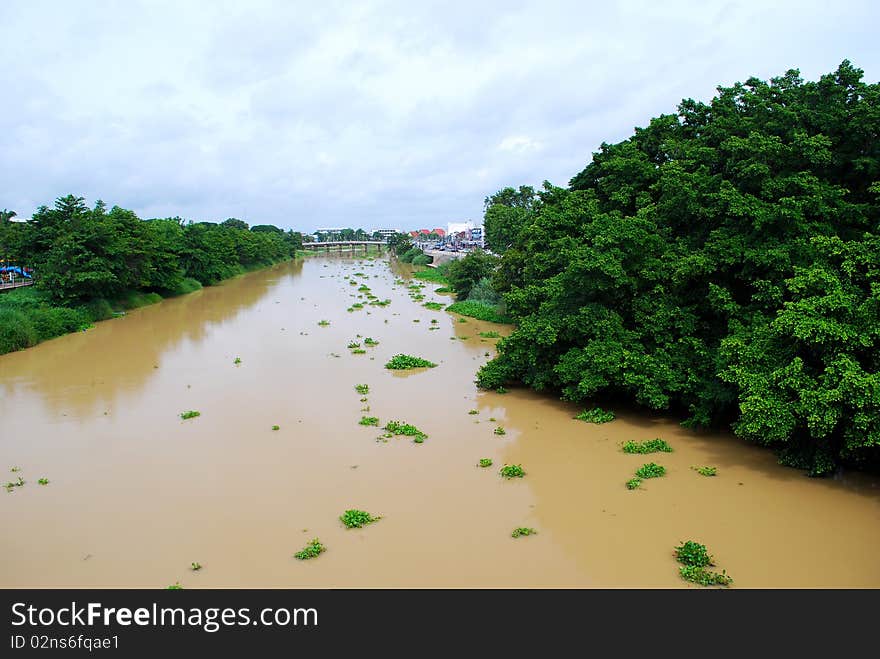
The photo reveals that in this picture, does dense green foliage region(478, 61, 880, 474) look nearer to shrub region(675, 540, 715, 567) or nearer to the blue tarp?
shrub region(675, 540, 715, 567)

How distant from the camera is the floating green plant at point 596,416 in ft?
45.9

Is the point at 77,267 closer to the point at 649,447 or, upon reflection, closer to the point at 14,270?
the point at 14,270

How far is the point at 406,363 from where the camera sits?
20.2 metres

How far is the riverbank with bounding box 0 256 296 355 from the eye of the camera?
2353cm

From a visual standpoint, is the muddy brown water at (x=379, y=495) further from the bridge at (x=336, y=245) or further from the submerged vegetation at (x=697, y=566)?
the bridge at (x=336, y=245)

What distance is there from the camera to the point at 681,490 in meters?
10.3

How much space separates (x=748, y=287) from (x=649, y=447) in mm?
4588

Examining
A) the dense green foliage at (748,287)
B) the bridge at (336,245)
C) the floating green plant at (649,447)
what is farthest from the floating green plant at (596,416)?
the bridge at (336,245)

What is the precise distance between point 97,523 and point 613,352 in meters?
10.9

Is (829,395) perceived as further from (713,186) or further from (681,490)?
(713,186)

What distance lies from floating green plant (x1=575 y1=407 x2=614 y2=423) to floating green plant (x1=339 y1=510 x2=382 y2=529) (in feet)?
21.6

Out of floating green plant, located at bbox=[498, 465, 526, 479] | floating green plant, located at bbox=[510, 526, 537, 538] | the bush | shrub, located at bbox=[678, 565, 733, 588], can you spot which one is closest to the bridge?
the bush
